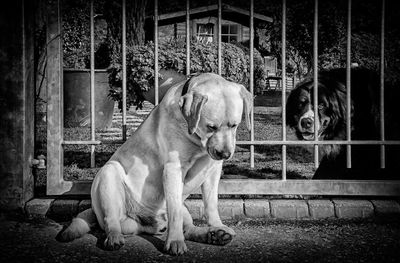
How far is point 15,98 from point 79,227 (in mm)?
1296

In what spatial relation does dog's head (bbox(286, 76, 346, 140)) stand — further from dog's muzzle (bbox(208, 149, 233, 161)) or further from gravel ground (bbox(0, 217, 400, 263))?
dog's muzzle (bbox(208, 149, 233, 161))

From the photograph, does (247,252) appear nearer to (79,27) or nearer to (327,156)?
(327,156)

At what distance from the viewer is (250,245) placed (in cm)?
322

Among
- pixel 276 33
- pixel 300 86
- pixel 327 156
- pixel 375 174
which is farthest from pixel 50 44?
pixel 276 33

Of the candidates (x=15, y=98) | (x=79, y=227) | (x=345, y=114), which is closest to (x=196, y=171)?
(x=79, y=227)

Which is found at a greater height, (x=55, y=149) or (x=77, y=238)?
(x=55, y=149)

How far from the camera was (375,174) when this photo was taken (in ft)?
15.3

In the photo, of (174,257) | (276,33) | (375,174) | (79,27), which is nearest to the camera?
(174,257)

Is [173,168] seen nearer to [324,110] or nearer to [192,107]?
[192,107]

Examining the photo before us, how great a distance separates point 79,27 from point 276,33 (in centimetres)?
332

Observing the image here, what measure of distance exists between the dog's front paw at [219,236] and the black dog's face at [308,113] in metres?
1.76

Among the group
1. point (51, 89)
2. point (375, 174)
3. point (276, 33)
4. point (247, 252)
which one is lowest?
point (247, 252)

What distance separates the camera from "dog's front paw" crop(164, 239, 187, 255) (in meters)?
2.97

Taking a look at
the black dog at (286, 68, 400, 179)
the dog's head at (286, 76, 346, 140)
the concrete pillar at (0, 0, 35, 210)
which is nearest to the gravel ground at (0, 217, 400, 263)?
the concrete pillar at (0, 0, 35, 210)
